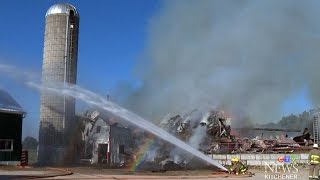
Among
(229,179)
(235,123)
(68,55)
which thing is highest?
(68,55)

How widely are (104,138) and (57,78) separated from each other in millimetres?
8437

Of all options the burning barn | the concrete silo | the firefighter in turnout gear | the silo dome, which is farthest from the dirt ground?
the silo dome

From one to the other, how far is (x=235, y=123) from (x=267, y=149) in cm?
1130

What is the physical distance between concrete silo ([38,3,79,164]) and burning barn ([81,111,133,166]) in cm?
345

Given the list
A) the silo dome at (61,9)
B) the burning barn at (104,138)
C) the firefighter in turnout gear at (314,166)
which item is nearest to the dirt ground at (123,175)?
the firefighter in turnout gear at (314,166)

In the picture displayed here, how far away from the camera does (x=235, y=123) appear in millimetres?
47031

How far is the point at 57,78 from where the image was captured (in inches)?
1778

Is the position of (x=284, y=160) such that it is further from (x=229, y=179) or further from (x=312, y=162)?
(x=312, y=162)

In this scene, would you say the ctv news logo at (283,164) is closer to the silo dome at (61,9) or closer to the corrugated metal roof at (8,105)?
the corrugated metal roof at (8,105)

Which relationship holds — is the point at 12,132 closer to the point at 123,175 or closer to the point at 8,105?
the point at 8,105

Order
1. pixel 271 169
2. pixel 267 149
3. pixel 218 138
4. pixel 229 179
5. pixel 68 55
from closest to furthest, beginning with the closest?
pixel 229 179
pixel 271 169
pixel 267 149
pixel 218 138
pixel 68 55

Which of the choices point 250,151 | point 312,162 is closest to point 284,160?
point 250,151

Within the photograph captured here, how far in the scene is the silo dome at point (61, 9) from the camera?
155ft

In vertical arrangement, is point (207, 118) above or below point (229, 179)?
above
